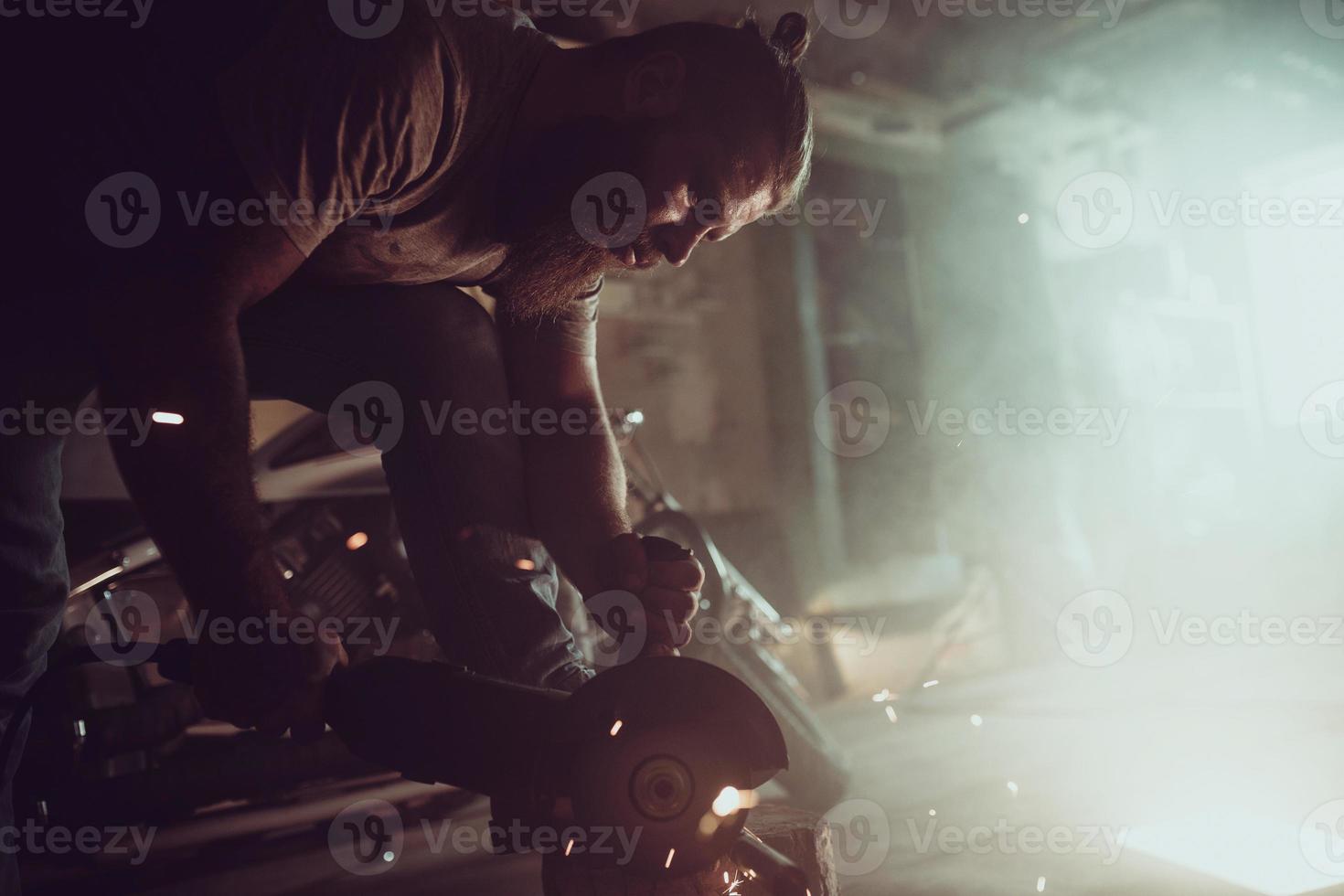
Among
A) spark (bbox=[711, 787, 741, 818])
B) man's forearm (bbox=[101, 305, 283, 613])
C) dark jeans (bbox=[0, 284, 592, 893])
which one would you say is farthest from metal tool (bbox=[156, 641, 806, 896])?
dark jeans (bbox=[0, 284, 592, 893])

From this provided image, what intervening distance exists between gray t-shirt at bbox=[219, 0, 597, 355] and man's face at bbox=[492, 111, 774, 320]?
0.21ft

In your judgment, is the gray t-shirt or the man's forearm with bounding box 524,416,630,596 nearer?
the gray t-shirt

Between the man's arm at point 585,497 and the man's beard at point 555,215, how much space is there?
0.32 ft

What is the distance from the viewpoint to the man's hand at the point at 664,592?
3.69ft

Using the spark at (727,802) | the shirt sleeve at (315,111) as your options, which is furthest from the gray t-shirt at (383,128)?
the spark at (727,802)

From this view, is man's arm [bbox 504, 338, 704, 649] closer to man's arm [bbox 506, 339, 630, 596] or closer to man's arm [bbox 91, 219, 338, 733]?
man's arm [bbox 506, 339, 630, 596]

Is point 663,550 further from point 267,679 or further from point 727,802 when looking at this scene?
point 267,679

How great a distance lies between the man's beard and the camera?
3.81 ft

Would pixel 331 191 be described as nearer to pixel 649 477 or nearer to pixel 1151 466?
pixel 649 477

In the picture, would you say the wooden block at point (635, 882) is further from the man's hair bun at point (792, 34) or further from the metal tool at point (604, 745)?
the man's hair bun at point (792, 34)

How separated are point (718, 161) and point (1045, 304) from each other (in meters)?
4.46

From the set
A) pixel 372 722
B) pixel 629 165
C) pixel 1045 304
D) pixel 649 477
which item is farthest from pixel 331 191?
pixel 1045 304

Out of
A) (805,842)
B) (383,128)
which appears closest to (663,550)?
(805,842)

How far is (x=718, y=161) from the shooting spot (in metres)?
1.19
